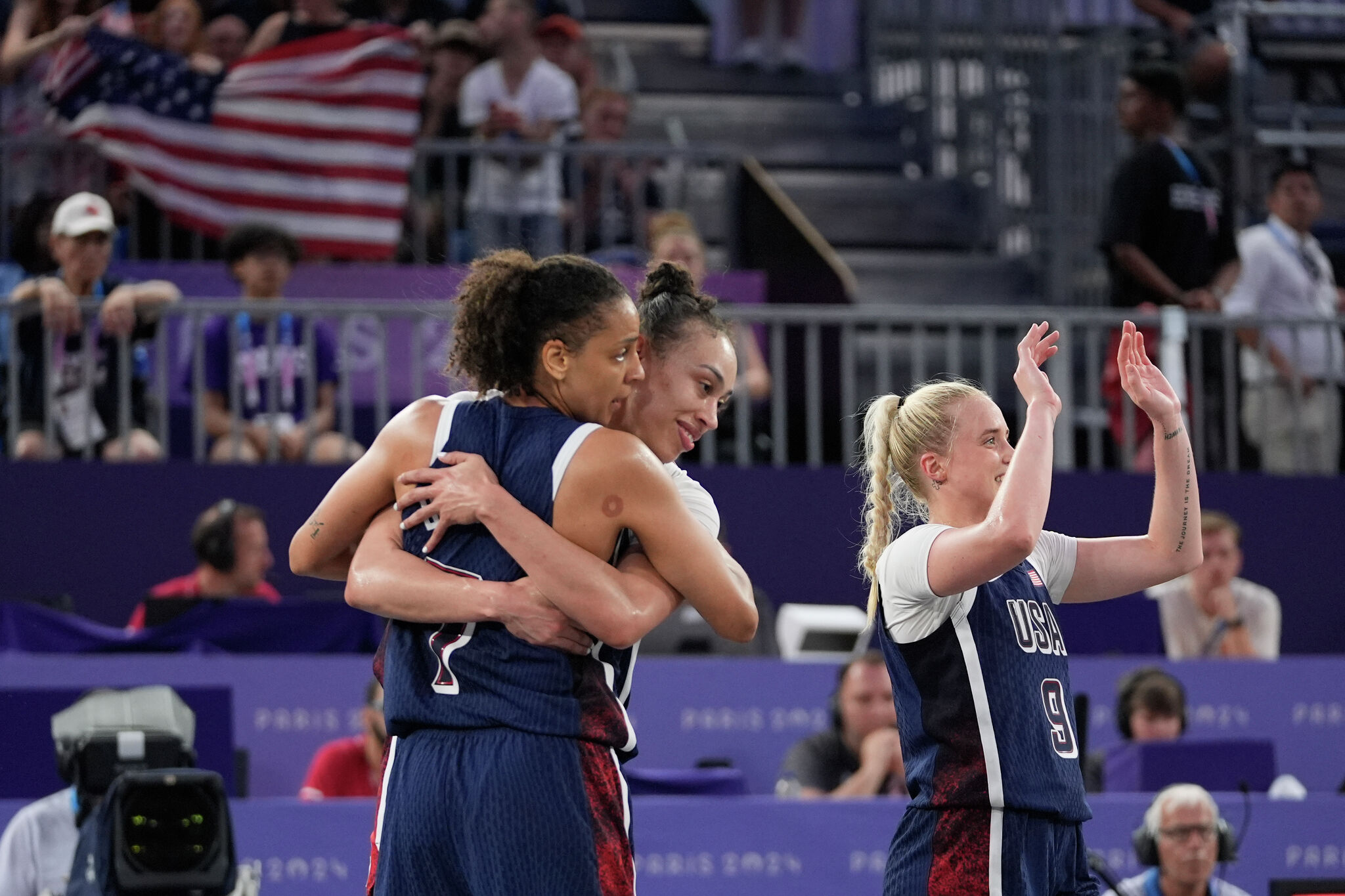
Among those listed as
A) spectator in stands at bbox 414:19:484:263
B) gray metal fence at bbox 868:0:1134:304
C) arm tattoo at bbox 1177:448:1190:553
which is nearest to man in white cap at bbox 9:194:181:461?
spectator in stands at bbox 414:19:484:263

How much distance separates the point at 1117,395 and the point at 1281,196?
1479 millimetres

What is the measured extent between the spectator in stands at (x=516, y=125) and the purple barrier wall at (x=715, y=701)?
10.5 ft

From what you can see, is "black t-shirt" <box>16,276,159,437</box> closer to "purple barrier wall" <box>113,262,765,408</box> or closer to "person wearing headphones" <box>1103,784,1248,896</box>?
"purple barrier wall" <box>113,262,765,408</box>

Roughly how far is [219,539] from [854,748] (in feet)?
8.46

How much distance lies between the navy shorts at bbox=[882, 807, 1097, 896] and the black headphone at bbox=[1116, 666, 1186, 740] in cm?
356

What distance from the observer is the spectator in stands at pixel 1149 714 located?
7.07m

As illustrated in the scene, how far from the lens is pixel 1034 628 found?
374cm

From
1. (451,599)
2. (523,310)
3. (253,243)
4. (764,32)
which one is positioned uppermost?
(764,32)

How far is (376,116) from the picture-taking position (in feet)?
34.1

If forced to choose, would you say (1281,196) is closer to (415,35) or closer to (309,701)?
(415,35)

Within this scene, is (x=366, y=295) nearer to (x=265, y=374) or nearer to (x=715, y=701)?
(x=265, y=374)

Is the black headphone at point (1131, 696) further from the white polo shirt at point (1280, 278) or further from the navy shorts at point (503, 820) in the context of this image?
the navy shorts at point (503, 820)

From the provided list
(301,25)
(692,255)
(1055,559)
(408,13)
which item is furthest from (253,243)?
(1055,559)

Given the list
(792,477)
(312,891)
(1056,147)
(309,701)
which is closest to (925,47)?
(1056,147)
